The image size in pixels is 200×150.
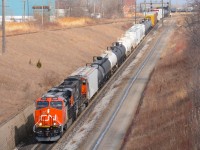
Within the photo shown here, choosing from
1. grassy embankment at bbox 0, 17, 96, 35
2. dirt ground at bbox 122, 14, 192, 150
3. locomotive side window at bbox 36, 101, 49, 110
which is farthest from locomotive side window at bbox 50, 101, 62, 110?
grassy embankment at bbox 0, 17, 96, 35

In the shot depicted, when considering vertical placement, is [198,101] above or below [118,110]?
above

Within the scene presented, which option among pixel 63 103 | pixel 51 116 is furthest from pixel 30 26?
pixel 51 116

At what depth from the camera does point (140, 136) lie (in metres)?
24.7

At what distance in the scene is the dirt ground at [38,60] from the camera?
35625 millimetres

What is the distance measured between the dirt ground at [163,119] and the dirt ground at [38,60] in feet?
28.8

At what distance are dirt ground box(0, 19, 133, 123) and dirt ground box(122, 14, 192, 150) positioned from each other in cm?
877

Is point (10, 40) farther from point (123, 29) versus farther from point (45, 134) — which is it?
point (123, 29)

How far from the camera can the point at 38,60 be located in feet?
161

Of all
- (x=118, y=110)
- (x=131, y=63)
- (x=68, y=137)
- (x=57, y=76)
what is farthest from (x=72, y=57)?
(x=68, y=137)

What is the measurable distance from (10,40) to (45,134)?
107 ft

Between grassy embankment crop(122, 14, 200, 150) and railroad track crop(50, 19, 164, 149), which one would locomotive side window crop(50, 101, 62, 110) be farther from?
grassy embankment crop(122, 14, 200, 150)

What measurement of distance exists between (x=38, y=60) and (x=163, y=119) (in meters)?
24.7

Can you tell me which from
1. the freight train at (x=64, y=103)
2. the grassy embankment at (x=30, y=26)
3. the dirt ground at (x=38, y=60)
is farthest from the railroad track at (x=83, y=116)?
the grassy embankment at (x=30, y=26)

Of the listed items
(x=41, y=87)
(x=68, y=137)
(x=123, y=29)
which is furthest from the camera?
(x=123, y=29)
